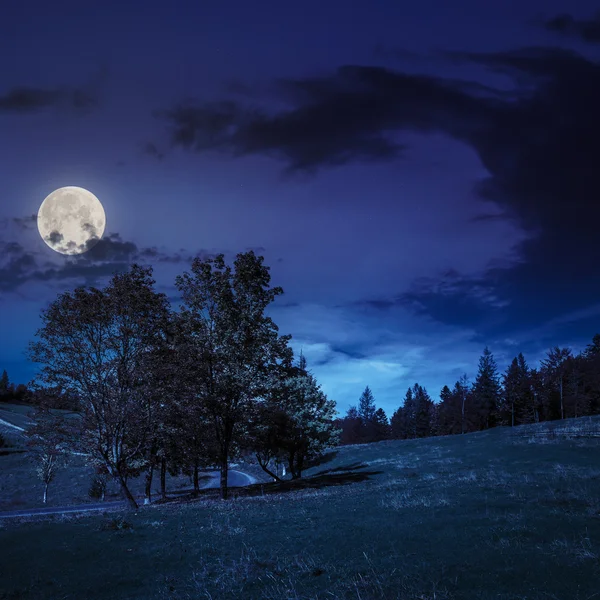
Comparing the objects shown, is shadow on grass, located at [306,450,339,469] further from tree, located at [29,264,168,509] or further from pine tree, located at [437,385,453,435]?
pine tree, located at [437,385,453,435]

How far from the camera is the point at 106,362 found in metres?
30.0

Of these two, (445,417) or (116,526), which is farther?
(445,417)

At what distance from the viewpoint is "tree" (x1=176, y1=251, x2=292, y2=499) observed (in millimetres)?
31453

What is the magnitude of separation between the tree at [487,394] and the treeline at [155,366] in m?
110

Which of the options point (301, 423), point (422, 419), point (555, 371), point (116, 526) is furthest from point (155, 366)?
point (422, 419)

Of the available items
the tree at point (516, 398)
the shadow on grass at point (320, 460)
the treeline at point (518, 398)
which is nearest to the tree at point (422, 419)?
the treeline at point (518, 398)

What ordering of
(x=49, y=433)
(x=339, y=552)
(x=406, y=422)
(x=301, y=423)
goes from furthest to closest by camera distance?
(x=406, y=422), (x=301, y=423), (x=49, y=433), (x=339, y=552)

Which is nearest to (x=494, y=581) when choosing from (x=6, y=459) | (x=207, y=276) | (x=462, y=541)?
(x=462, y=541)

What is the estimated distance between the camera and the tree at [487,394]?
125 meters

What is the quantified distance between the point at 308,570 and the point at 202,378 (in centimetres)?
2271

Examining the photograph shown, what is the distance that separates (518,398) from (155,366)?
11413cm

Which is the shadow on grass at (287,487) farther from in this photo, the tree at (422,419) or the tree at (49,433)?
the tree at (422,419)

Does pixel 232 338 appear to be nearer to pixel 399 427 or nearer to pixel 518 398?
pixel 518 398

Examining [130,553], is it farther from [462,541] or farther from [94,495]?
[94,495]
